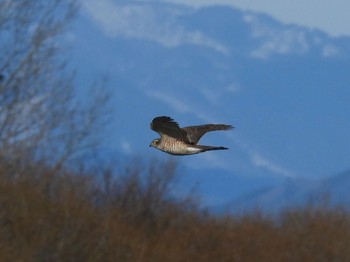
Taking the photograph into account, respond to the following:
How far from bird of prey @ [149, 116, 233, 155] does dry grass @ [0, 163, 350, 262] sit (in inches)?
65.8

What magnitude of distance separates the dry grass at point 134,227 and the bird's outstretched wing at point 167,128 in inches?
68.9

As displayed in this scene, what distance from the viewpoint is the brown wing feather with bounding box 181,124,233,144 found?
12.0 meters

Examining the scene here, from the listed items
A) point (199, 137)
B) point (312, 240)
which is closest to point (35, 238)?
point (199, 137)

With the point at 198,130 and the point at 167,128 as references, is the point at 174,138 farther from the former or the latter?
the point at 198,130

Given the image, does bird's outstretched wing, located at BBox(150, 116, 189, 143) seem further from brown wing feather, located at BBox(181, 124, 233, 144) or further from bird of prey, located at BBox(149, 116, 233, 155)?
brown wing feather, located at BBox(181, 124, 233, 144)

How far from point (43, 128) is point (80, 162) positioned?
6.44 metres

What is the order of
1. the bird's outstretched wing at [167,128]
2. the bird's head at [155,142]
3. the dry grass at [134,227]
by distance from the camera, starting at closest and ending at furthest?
the bird's outstretched wing at [167,128]
the bird's head at [155,142]
the dry grass at [134,227]

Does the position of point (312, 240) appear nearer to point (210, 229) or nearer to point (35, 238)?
point (210, 229)

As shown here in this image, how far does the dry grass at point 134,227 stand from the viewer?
1341 centimetres

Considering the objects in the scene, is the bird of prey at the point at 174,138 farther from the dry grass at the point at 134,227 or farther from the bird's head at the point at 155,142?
the dry grass at the point at 134,227

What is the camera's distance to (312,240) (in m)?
16.9

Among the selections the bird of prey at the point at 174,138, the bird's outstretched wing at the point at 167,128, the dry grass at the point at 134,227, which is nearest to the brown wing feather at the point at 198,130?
the bird of prey at the point at 174,138

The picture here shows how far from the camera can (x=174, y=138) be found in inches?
463

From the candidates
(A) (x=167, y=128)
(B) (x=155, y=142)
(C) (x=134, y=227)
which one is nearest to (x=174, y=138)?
(A) (x=167, y=128)
